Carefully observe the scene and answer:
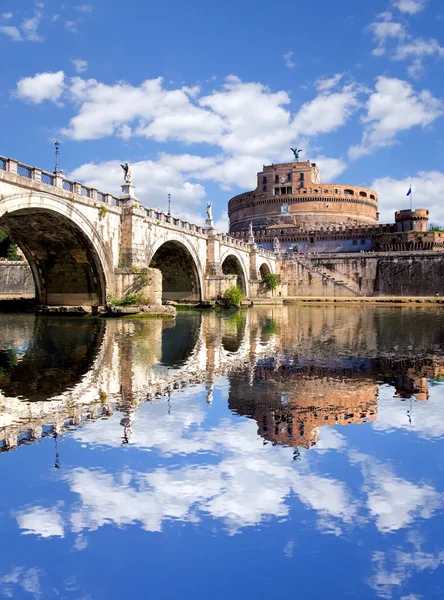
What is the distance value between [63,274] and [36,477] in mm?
24444

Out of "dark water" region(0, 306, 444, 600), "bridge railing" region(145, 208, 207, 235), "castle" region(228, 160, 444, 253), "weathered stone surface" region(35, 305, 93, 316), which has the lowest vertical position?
"dark water" region(0, 306, 444, 600)

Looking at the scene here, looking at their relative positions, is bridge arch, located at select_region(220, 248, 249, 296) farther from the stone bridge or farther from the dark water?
the dark water

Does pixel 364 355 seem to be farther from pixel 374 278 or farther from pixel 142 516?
pixel 374 278

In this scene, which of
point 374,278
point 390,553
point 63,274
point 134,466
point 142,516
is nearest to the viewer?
point 390,553

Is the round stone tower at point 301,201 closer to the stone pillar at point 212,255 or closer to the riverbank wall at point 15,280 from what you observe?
the riverbank wall at point 15,280

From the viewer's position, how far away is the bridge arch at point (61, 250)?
23344mm

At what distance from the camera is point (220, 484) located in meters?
5.26

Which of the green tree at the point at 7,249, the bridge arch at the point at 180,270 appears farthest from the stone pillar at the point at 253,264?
the green tree at the point at 7,249

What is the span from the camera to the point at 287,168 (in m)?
95.8

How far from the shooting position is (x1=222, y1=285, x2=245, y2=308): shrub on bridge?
3944 centimetres

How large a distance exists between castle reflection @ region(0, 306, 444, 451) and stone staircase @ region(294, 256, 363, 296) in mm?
50053

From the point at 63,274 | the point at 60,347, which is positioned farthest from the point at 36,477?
the point at 63,274

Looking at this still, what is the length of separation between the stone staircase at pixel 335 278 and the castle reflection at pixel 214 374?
5005 centimetres

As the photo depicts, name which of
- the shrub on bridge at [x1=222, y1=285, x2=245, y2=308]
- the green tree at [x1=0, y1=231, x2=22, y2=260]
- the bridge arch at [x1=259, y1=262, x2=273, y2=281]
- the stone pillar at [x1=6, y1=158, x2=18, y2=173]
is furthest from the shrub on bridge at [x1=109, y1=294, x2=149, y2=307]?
the green tree at [x1=0, y1=231, x2=22, y2=260]
